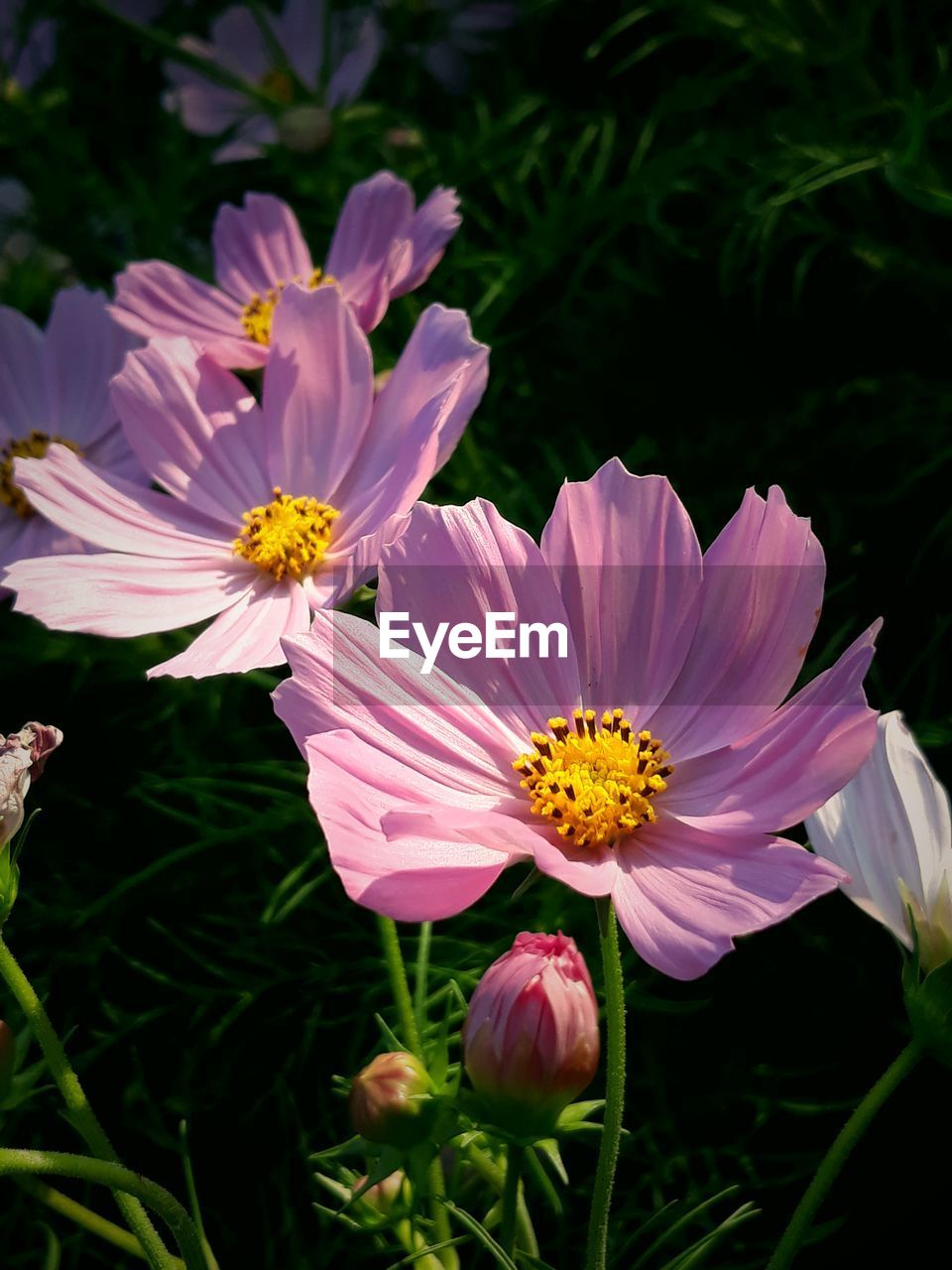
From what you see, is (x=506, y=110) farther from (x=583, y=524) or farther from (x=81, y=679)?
(x=583, y=524)

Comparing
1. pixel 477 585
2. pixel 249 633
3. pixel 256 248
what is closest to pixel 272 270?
pixel 256 248

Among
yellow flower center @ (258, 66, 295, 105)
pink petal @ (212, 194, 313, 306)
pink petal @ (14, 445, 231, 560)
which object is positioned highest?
yellow flower center @ (258, 66, 295, 105)

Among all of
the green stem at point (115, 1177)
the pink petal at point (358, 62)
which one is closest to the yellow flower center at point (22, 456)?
the pink petal at point (358, 62)

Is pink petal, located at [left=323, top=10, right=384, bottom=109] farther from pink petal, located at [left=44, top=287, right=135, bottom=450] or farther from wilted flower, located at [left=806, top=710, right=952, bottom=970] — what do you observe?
wilted flower, located at [left=806, top=710, right=952, bottom=970]

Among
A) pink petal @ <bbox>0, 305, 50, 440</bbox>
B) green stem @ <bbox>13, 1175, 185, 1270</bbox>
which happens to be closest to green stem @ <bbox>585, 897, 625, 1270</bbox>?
green stem @ <bbox>13, 1175, 185, 1270</bbox>

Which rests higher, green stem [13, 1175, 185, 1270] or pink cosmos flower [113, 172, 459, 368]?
pink cosmos flower [113, 172, 459, 368]

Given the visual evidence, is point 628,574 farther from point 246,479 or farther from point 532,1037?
point 246,479
